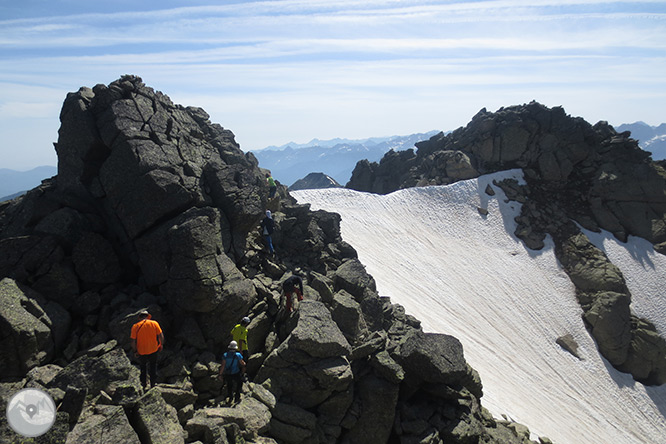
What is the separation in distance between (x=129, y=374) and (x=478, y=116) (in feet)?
242

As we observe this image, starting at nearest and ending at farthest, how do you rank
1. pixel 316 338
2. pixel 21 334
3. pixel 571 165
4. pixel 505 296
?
1. pixel 21 334
2. pixel 316 338
3. pixel 505 296
4. pixel 571 165

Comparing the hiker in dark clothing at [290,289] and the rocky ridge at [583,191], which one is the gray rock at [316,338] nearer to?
the hiker in dark clothing at [290,289]

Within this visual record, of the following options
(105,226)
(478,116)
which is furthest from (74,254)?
(478,116)

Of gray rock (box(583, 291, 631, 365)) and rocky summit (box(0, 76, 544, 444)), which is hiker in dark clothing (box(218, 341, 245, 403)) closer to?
rocky summit (box(0, 76, 544, 444))

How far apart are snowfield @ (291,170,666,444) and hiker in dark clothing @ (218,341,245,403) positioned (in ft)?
64.5

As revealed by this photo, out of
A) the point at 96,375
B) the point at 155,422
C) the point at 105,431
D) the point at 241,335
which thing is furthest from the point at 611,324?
the point at 105,431

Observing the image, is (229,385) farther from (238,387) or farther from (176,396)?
(176,396)

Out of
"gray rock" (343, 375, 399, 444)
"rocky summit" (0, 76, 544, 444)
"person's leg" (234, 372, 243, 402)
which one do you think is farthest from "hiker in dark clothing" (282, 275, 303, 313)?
"gray rock" (343, 375, 399, 444)

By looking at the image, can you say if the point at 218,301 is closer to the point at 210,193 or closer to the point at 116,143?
Answer: the point at 210,193

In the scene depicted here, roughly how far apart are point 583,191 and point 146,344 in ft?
209

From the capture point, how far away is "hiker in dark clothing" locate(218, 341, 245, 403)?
575 inches

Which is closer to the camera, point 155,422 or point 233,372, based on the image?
point 155,422

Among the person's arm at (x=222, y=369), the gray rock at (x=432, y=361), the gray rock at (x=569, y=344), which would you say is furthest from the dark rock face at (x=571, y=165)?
the person's arm at (x=222, y=369)

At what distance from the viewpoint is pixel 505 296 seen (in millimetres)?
45562
